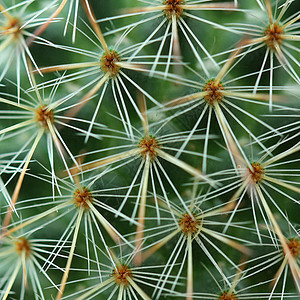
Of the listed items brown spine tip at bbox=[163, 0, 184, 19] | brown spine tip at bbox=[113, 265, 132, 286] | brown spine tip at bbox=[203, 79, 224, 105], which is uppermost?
brown spine tip at bbox=[163, 0, 184, 19]

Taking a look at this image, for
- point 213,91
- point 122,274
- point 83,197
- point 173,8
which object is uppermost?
point 173,8

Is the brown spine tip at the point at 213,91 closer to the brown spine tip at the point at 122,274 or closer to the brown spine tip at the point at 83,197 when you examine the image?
the brown spine tip at the point at 83,197

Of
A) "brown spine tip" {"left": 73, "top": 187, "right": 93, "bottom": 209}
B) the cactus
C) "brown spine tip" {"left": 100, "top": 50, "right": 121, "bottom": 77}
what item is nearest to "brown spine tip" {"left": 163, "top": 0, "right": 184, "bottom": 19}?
the cactus

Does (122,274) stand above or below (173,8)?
below

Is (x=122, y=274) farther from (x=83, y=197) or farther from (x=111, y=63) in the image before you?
(x=111, y=63)

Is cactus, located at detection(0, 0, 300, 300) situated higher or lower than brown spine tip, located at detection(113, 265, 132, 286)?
higher

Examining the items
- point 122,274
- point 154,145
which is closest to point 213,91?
point 154,145

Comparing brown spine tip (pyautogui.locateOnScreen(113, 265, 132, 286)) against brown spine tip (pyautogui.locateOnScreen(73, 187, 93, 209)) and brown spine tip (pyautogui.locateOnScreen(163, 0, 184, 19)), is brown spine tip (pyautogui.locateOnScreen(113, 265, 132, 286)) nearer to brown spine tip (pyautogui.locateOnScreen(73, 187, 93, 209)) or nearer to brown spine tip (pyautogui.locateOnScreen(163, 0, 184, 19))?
brown spine tip (pyautogui.locateOnScreen(73, 187, 93, 209))

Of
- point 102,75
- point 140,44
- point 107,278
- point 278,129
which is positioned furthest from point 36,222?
point 278,129

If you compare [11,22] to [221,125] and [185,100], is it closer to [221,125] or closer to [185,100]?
[185,100]

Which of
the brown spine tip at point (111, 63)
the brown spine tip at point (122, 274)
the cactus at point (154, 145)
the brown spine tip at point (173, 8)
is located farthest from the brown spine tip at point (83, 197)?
the brown spine tip at point (173, 8)
